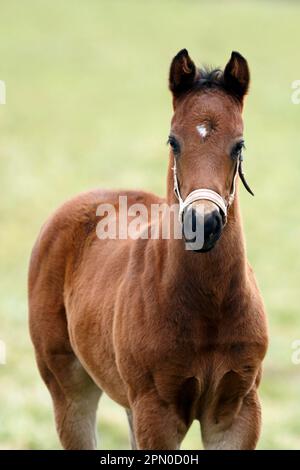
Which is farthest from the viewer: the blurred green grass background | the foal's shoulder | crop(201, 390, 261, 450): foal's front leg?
the blurred green grass background

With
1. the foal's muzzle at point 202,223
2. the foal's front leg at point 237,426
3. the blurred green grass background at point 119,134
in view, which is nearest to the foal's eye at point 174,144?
the foal's muzzle at point 202,223

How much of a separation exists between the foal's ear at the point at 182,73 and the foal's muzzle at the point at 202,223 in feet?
2.42

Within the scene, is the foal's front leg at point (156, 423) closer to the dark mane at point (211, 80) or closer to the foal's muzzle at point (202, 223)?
the foal's muzzle at point (202, 223)

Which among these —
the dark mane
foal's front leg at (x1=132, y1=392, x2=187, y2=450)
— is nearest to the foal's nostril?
the dark mane

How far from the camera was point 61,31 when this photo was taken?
3753cm

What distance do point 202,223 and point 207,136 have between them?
0.48 metres

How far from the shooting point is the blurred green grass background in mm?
11375

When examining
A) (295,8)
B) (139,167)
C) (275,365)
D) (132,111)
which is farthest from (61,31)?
(275,365)

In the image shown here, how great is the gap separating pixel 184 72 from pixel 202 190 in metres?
0.71

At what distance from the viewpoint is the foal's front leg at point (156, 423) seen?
4367 mm

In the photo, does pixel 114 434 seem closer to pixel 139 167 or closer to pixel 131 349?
pixel 131 349

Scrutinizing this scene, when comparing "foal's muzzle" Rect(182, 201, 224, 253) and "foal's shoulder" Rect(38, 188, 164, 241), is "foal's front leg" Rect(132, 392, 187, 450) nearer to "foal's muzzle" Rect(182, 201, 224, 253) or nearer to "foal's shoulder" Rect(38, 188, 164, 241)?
"foal's muzzle" Rect(182, 201, 224, 253)

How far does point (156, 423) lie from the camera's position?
436 cm

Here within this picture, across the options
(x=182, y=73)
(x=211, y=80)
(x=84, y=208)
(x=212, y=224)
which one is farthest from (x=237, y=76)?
(x=84, y=208)
